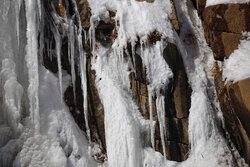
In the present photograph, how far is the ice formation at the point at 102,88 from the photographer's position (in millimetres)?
4543

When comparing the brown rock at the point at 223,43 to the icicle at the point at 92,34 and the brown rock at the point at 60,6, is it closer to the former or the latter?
the icicle at the point at 92,34

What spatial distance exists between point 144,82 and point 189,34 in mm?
1708

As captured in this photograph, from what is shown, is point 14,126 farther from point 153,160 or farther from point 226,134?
point 226,134

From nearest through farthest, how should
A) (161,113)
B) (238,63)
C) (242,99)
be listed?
(242,99) < (238,63) < (161,113)

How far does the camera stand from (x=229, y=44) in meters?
4.80

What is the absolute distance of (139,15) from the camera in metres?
5.15

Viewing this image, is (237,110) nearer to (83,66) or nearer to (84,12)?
(83,66)

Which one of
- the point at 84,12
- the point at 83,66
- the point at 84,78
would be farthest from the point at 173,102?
the point at 84,12

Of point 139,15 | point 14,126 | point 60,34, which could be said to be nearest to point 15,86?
point 14,126

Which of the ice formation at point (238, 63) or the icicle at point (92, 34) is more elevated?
the icicle at point (92, 34)

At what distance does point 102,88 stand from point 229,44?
2.79 meters

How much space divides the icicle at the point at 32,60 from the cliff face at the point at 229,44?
3.68 m

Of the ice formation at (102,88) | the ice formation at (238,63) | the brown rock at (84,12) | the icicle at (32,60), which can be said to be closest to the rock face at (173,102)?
the ice formation at (102,88)

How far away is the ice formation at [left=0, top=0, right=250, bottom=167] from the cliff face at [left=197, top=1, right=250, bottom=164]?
7.7 inches
